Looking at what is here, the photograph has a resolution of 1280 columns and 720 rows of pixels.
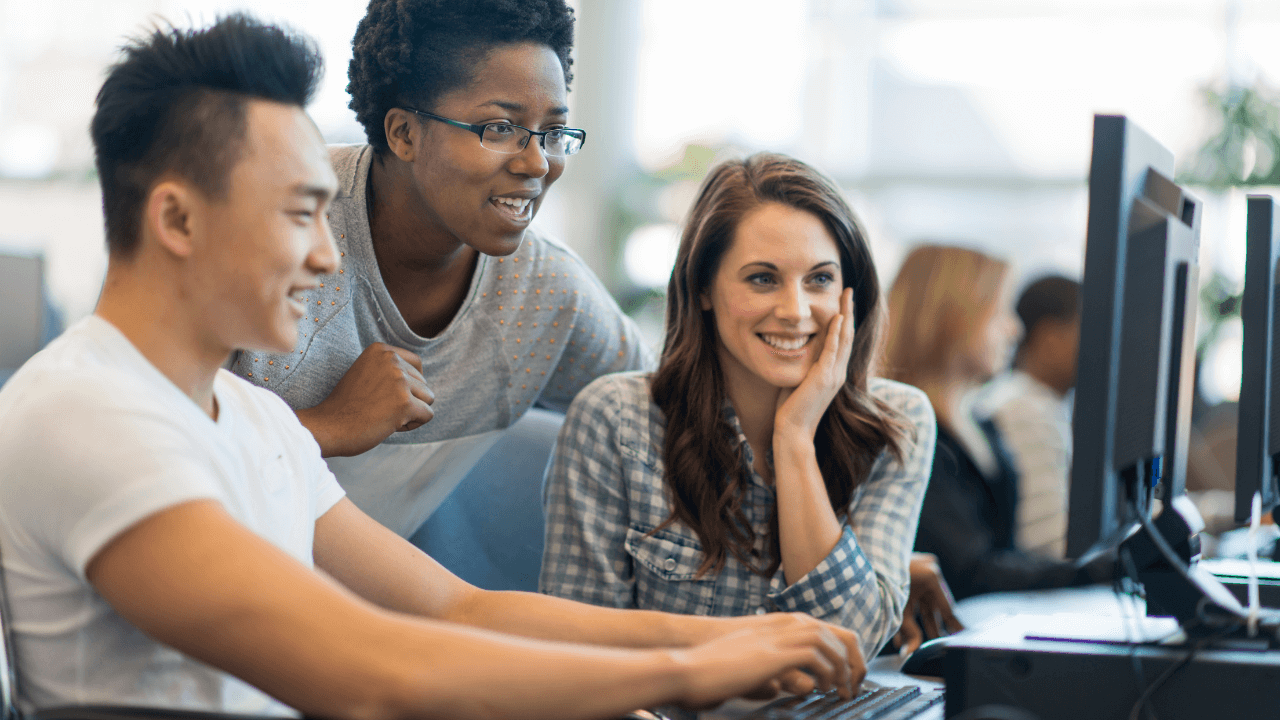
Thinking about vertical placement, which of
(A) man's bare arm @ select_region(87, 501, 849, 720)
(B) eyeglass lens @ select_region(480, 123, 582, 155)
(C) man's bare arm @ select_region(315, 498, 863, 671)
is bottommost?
(C) man's bare arm @ select_region(315, 498, 863, 671)

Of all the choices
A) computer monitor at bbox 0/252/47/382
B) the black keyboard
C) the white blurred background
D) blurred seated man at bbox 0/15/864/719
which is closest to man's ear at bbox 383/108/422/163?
blurred seated man at bbox 0/15/864/719

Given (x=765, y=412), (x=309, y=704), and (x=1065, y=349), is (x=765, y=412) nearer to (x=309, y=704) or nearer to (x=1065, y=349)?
(x=309, y=704)

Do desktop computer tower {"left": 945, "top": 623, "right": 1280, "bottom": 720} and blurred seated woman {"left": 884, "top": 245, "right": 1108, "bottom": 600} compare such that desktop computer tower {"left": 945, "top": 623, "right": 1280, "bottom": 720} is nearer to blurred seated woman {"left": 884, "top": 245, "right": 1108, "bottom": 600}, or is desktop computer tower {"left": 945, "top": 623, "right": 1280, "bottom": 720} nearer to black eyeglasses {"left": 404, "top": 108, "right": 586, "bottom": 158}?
black eyeglasses {"left": 404, "top": 108, "right": 586, "bottom": 158}

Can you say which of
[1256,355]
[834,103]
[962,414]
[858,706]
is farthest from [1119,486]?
[834,103]

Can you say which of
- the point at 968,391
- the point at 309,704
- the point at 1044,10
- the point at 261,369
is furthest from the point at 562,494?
the point at 1044,10

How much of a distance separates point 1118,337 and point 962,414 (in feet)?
5.48

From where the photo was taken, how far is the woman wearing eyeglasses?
1.56 metres

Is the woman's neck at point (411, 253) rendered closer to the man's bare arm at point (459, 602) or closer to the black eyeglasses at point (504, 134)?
the black eyeglasses at point (504, 134)

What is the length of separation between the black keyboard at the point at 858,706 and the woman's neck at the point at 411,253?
0.91 metres

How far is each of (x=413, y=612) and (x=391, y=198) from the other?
712mm

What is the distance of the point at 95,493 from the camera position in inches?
31.8

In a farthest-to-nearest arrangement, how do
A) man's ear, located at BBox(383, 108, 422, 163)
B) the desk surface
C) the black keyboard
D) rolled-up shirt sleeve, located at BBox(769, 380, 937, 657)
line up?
man's ear, located at BBox(383, 108, 422, 163) < rolled-up shirt sleeve, located at BBox(769, 380, 937, 657) < the desk surface < the black keyboard

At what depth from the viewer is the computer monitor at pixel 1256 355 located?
133 cm

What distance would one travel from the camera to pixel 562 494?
65.9 inches
